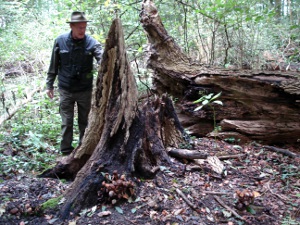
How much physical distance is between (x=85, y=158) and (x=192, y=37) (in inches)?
283

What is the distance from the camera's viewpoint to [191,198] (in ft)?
10.5

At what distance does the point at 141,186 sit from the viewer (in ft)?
10.8

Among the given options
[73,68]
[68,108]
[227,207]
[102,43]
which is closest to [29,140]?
[68,108]

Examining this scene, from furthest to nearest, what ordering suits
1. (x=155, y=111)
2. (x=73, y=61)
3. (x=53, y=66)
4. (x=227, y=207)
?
(x=53, y=66)
(x=73, y=61)
(x=155, y=111)
(x=227, y=207)

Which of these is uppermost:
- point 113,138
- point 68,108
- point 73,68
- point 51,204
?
point 73,68

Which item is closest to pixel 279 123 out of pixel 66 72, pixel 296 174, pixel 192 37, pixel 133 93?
pixel 296 174

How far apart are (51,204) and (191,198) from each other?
1.64 meters

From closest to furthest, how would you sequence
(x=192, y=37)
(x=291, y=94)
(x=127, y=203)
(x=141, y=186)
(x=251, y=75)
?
(x=127, y=203)
(x=141, y=186)
(x=291, y=94)
(x=251, y=75)
(x=192, y=37)

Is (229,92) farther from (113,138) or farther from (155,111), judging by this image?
(113,138)

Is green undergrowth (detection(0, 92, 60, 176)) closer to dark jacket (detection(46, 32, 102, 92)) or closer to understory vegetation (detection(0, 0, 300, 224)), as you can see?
understory vegetation (detection(0, 0, 300, 224))

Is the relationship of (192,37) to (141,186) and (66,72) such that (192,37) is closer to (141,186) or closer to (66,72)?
(66,72)

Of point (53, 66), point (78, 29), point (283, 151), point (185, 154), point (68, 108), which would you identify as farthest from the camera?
point (68, 108)

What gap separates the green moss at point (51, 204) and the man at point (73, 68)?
2.16 m

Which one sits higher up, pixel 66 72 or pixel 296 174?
pixel 66 72
